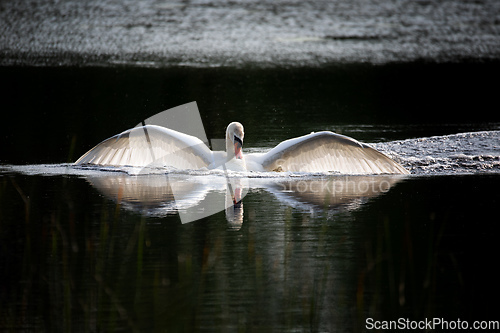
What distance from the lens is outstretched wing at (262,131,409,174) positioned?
410 inches

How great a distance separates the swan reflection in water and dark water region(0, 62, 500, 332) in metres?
0.06

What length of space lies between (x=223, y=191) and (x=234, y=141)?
1295 millimetres

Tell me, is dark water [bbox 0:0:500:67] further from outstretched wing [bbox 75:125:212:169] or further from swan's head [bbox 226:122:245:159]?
swan's head [bbox 226:122:245:159]

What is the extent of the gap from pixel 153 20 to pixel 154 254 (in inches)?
994

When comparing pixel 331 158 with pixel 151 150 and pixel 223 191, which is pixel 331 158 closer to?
pixel 223 191

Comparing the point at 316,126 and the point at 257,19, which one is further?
the point at 257,19

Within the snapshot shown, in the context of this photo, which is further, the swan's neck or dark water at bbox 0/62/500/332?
the swan's neck

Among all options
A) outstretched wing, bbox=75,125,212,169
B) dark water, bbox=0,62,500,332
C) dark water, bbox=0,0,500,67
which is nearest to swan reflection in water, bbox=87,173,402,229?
dark water, bbox=0,62,500,332

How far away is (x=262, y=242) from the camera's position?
23.2 feet

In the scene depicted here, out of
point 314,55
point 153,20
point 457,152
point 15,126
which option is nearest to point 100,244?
point 457,152

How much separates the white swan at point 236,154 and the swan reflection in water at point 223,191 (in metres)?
0.22

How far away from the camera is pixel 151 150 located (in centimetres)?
1079

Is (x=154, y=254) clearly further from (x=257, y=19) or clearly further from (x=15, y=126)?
(x=257, y=19)

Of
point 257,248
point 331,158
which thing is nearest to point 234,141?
point 331,158
